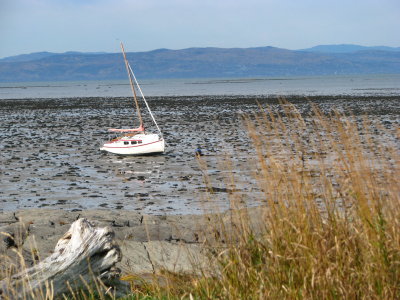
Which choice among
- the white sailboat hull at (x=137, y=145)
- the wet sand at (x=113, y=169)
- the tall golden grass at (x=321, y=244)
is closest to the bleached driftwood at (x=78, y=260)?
the wet sand at (x=113, y=169)

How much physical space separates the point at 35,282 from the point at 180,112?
4632cm

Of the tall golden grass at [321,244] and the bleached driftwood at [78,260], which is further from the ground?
the tall golden grass at [321,244]

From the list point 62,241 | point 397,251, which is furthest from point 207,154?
point 397,251

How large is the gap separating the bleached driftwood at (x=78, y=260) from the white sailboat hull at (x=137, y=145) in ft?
66.4

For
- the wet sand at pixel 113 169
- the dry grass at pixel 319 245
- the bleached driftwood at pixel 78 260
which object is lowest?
the wet sand at pixel 113 169

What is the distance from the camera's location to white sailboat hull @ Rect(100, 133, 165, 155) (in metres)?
27.1

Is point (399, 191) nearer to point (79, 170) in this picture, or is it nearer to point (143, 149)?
point (79, 170)

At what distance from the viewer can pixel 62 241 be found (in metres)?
7.07

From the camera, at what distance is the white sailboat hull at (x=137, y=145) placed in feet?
88.9

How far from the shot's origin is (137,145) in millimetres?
27781

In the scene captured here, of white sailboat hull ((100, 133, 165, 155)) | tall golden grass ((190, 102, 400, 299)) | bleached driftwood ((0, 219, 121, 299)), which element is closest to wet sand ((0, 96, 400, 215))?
white sailboat hull ((100, 133, 165, 155))

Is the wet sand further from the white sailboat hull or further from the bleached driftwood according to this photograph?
the bleached driftwood

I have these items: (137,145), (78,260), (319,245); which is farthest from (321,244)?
(137,145)

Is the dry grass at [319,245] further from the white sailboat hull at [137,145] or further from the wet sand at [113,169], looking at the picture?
the white sailboat hull at [137,145]
